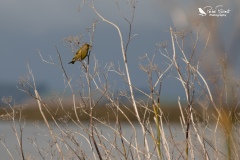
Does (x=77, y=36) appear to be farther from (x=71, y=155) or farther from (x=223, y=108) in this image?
(x=223, y=108)

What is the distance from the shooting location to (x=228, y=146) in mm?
936

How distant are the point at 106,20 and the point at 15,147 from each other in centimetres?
255

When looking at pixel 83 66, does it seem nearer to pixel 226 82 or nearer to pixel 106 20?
pixel 106 20

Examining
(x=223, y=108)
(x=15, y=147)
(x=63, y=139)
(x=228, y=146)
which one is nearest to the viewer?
(x=223, y=108)

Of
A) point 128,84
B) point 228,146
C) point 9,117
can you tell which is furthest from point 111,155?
point 228,146

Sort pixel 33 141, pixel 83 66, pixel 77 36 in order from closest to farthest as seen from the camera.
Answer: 1. pixel 77 36
2. pixel 83 66
3. pixel 33 141

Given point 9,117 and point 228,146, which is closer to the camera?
point 228,146

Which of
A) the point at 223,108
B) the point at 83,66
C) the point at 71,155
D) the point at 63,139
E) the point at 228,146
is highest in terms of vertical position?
the point at 223,108

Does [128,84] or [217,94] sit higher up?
[217,94]

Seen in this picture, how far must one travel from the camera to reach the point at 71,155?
465cm

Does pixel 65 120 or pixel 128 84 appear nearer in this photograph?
pixel 128 84

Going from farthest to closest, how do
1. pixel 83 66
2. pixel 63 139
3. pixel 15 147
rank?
pixel 15 147 < pixel 63 139 < pixel 83 66

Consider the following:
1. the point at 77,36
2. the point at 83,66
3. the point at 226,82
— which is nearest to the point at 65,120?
the point at 83,66

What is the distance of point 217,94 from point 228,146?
0.44 ft
